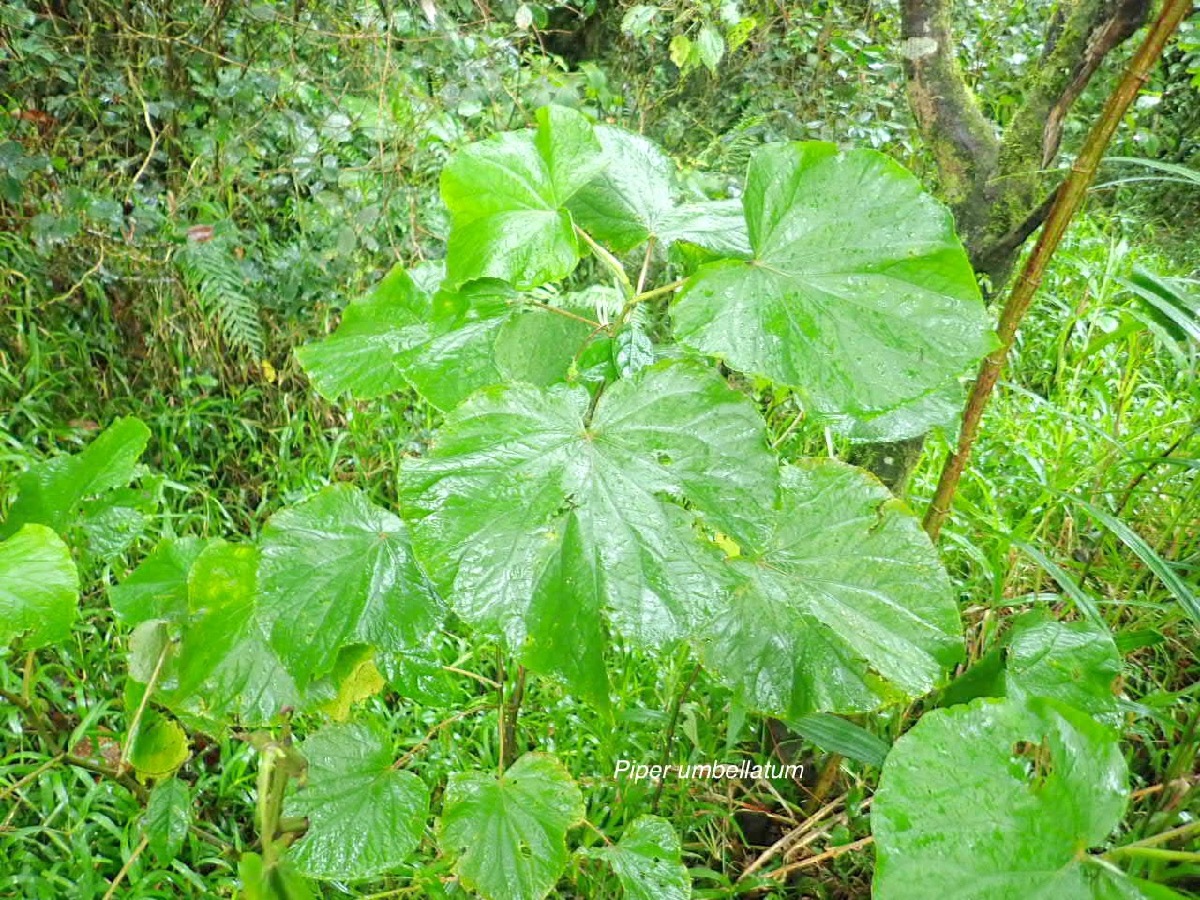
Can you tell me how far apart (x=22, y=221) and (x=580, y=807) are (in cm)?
217

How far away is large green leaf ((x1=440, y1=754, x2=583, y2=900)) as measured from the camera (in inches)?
33.2

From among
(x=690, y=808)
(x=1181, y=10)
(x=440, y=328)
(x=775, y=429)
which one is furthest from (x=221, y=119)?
(x=1181, y=10)

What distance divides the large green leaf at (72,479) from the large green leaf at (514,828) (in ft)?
1.69

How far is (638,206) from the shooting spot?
71cm

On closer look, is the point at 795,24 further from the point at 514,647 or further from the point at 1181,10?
the point at 514,647

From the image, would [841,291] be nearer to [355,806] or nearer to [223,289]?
[355,806]

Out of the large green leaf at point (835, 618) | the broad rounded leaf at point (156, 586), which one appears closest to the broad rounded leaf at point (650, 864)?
the large green leaf at point (835, 618)

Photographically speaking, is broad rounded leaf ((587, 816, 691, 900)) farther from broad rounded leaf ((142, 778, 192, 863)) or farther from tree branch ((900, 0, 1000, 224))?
tree branch ((900, 0, 1000, 224))

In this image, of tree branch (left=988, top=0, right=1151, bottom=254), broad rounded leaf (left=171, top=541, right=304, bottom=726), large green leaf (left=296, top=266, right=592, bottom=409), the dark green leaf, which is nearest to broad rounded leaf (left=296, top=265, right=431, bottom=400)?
large green leaf (left=296, top=266, right=592, bottom=409)

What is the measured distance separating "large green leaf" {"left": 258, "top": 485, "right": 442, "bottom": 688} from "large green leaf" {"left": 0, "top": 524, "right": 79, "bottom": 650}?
17 cm

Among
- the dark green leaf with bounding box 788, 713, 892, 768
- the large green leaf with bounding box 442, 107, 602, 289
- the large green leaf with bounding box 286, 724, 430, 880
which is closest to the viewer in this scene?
the large green leaf with bounding box 442, 107, 602, 289

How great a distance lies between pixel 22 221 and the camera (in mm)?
2160

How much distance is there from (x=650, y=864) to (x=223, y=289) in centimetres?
170

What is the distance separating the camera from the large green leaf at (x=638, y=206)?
690 millimetres
